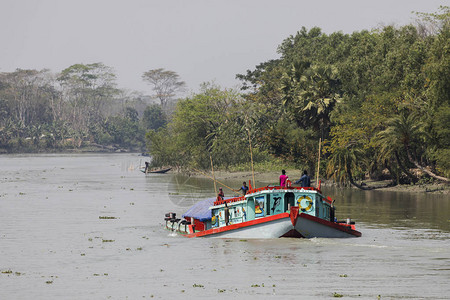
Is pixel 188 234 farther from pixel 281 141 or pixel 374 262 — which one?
pixel 281 141

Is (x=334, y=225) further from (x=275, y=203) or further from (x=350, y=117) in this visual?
(x=350, y=117)

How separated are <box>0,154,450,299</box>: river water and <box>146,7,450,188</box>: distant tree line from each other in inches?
322

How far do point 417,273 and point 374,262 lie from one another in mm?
2765

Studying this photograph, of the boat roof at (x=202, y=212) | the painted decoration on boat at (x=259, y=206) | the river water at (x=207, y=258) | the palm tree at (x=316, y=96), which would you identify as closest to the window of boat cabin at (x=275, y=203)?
the painted decoration on boat at (x=259, y=206)

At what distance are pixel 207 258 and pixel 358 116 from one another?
39821 millimetres

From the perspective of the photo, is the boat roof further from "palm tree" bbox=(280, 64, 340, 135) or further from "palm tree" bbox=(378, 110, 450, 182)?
"palm tree" bbox=(280, 64, 340, 135)

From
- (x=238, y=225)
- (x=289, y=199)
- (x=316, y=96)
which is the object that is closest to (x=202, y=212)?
(x=238, y=225)

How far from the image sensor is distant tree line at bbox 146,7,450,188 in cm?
5919

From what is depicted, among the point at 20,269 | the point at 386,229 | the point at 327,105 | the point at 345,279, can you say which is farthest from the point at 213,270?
the point at 327,105

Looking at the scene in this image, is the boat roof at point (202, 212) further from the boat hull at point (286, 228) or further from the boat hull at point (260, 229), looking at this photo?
the boat hull at point (286, 228)

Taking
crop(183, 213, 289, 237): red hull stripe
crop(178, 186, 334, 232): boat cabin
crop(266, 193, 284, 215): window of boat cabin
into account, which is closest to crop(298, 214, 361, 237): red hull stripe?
crop(178, 186, 334, 232): boat cabin

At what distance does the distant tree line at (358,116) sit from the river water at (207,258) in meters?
8.18

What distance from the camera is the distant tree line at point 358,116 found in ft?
194

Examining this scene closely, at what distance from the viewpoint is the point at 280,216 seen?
3459 centimetres
